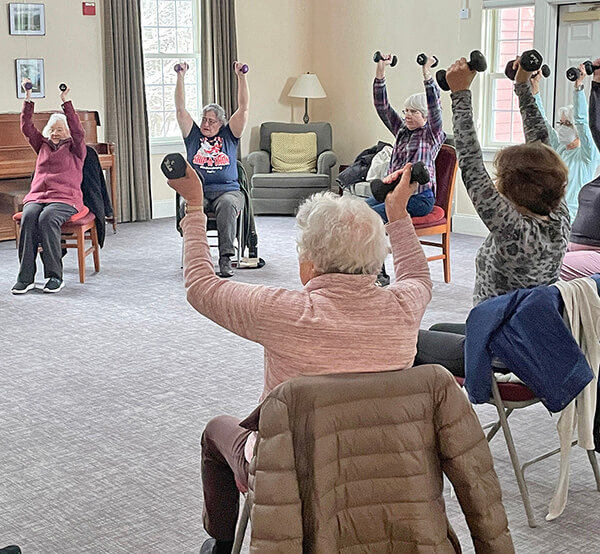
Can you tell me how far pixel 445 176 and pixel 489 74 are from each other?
2.30 m

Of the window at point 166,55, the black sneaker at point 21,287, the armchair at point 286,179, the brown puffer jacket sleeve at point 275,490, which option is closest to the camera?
the brown puffer jacket sleeve at point 275,490

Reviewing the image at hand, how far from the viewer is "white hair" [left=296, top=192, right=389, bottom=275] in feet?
6.93

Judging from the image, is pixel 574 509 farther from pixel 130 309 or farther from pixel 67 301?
pixel 67 301

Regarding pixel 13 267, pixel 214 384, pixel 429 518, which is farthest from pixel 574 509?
pixel 13 267

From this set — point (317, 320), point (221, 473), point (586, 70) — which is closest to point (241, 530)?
point (221, 473)

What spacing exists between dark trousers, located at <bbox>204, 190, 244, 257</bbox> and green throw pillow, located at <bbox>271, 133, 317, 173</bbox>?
302cm

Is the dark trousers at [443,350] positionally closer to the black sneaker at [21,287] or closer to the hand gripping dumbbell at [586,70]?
the hand gripping dumbbell at [586,70]

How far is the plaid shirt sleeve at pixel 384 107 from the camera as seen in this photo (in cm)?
621

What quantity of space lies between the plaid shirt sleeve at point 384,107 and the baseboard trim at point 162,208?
11.7ft

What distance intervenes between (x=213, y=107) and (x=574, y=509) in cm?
441

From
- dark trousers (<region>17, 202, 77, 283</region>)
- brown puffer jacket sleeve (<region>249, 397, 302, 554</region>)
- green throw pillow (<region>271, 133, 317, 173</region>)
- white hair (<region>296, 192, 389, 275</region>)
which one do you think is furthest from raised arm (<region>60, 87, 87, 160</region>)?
brown puffer jacket sleeve (<region>249, 397, 302, 554</region>)

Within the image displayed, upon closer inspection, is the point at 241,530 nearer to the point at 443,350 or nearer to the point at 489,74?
the point at 443,350

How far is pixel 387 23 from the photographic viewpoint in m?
9.15

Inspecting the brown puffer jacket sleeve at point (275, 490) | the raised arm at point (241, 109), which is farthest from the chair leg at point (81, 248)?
the brown puffer jacket sleeve at point (275, 490)
